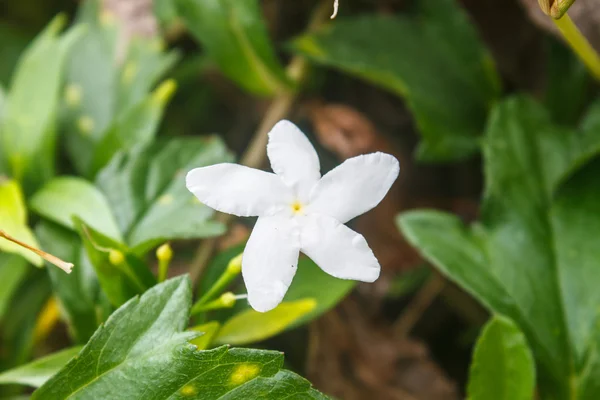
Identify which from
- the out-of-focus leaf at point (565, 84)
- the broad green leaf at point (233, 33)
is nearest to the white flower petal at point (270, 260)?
the broad green leaf at point (233, 33)

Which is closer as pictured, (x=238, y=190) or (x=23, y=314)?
(x=238, y=190)

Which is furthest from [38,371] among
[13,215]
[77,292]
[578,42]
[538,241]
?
Result: [578,42]

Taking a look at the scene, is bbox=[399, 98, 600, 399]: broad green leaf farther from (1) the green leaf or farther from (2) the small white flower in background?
(2) the small white flower in background

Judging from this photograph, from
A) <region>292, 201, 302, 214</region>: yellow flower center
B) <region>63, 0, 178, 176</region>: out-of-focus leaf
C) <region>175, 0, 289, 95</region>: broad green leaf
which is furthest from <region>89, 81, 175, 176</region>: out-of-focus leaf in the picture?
<region>292, 201, 302, 214</region>: yellow flower center

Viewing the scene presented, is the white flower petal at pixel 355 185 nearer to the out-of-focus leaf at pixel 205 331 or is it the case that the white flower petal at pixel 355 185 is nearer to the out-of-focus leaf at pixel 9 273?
the out-of-focus leaf at pixel 205 331

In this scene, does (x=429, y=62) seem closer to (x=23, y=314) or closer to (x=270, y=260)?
(x=270, y=260)

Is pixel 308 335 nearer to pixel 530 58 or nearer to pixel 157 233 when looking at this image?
pixel 157 233
